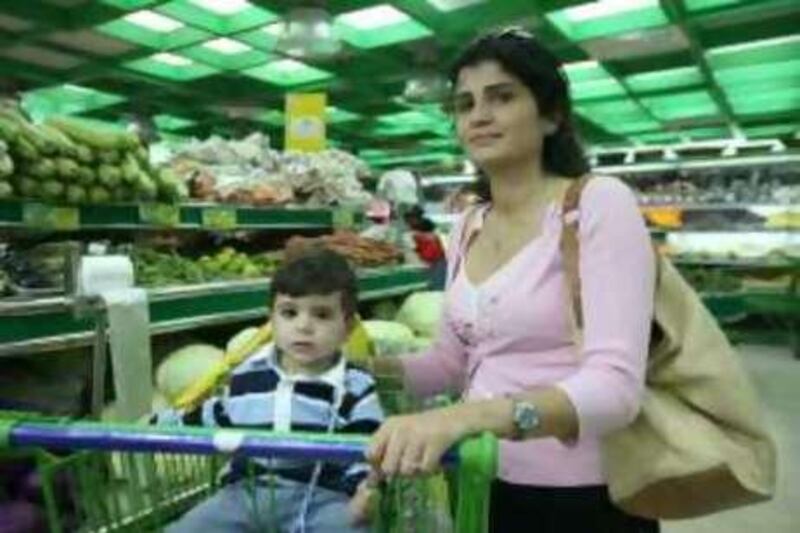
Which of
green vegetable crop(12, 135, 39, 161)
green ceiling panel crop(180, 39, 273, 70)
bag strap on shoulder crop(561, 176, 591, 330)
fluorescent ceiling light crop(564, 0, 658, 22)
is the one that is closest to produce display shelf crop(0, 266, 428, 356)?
green vegetable crop(12, 135, 39, 161)

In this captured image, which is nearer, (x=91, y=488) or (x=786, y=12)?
(x=91, y=488)

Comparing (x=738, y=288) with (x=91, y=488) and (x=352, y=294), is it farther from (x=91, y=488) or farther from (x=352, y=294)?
(x=91, y=488)

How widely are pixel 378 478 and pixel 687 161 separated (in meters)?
10.9

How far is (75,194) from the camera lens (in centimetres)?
271

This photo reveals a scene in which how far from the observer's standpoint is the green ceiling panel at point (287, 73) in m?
12.4

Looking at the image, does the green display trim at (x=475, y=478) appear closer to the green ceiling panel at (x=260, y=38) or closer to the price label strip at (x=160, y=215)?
the price label strip at (x=160, y=215)

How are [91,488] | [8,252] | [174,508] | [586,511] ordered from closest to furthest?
[91,488], [586,511], [174,508], [8,252]

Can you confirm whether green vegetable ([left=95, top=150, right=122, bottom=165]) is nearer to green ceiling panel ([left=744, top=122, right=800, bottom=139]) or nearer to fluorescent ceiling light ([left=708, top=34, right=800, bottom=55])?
fluorescent ceiling light ([left=708, top=34, right=800, bottom=55])

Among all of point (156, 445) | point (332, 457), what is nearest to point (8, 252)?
point (156, 445)

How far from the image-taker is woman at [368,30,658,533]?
51.5 inches

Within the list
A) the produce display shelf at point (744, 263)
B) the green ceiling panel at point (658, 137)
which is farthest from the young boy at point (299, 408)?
the green ceiling panel at point (658, 137)

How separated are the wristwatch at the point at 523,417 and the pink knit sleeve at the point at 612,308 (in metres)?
0.08

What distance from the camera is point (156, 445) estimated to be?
1.10 meters

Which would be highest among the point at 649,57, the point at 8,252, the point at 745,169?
the point at 649,57
